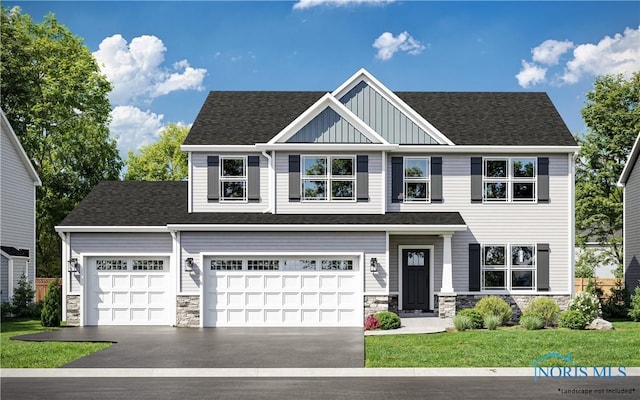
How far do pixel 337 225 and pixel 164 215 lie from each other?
21.4ft

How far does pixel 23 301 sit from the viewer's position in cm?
2964

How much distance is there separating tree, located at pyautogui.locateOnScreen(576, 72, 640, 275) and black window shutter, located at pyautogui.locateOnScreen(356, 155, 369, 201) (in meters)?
21.2

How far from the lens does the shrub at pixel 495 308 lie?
23.9m

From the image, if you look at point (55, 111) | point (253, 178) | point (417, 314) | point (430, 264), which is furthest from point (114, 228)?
point (55, 111)

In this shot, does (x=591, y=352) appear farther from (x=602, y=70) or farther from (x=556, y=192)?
(x=602, y=70)

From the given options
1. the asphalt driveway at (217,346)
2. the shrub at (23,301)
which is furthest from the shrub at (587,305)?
the shrub at (23,301)

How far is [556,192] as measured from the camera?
27.1 m

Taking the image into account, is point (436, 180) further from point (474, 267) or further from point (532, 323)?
point (532, 323)

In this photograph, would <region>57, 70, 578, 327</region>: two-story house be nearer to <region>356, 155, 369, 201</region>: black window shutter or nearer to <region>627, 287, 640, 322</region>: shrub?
<region>356, 155, 369, 201</region>: black window shutter

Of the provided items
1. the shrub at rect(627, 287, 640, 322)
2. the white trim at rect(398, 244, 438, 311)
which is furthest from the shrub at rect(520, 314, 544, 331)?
the shrub at rect(627, 287, 640, 322)

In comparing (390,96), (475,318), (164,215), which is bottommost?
(475,318)

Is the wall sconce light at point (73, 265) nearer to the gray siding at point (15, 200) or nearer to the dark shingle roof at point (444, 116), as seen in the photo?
the dark shingle roof at point (444, 116)

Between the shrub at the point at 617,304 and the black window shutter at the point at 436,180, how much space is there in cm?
818

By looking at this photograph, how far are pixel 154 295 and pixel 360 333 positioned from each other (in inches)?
296
